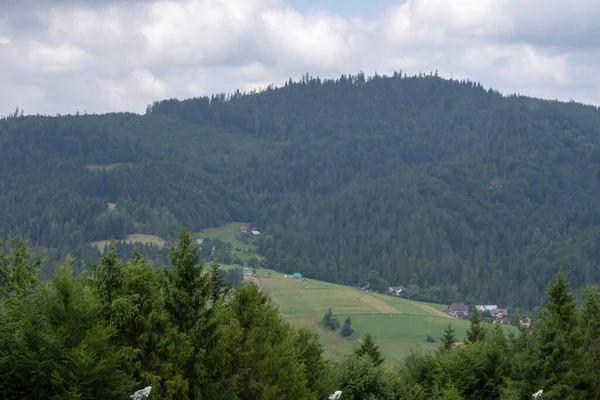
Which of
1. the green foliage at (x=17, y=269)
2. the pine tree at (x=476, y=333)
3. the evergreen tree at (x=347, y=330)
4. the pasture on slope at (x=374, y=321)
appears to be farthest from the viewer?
the evergreen tree at (x=347, y=330)

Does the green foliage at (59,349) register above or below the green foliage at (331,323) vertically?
above

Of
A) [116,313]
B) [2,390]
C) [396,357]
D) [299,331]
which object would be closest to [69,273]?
[116,313]

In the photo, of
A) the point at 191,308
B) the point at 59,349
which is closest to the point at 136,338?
the point at 191,308

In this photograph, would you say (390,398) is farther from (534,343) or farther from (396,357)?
(396,357)

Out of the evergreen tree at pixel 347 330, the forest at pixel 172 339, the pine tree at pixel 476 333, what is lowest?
the evergreen tree at pixel 347 330

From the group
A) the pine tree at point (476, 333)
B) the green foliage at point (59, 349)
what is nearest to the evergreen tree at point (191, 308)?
the green foliage at point (59, 349)

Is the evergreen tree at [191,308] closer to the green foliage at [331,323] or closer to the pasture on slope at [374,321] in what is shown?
the pasture on slope at [374,321]

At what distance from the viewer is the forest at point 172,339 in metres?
26.8

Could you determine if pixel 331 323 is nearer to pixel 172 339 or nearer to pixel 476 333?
pixel 476 333

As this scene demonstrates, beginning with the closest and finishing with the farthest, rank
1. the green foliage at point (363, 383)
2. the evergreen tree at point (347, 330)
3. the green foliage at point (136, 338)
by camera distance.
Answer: the green foliage at point (136, 338) < the green foliage at point (363, 383) < the evergreen tree at point (347, 330)

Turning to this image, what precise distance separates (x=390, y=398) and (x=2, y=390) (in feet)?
90.5

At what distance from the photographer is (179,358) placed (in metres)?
30.2

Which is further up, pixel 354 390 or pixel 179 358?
pixel 179 358

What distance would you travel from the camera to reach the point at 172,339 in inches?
1196
